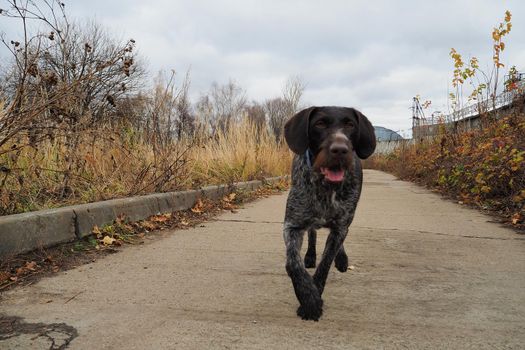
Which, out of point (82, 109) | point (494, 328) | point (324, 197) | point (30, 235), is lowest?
point (494, 328)

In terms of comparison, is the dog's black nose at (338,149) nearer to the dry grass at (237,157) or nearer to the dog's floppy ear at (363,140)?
the dog's floppy ear at (363,140)

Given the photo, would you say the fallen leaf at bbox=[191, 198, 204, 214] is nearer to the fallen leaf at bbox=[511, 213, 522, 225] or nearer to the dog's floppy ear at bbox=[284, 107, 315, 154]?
the dog's floppy ear at bbox=[284, 107, 315, 154]

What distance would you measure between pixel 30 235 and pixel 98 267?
2.00 feet

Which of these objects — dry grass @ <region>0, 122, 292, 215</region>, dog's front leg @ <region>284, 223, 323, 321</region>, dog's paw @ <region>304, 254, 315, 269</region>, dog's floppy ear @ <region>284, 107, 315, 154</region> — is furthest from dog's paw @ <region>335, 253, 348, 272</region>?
dry grass @ <region>0, 122, 292, 215</region>

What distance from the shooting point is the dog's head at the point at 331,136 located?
2.95 meters

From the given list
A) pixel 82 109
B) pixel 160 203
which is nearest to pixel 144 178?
pixel 160 203

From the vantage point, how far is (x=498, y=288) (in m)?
3.07

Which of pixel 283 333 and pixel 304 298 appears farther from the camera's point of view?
pixel 304 298

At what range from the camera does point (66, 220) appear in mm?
3994

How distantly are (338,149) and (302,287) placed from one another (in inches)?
35.9

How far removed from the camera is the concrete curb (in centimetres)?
339

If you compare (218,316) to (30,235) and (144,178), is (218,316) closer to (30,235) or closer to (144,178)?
(30,235)

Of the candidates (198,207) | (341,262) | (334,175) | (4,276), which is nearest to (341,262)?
(341,262)

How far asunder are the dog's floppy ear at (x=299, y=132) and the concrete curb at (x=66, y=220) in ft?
7.18
